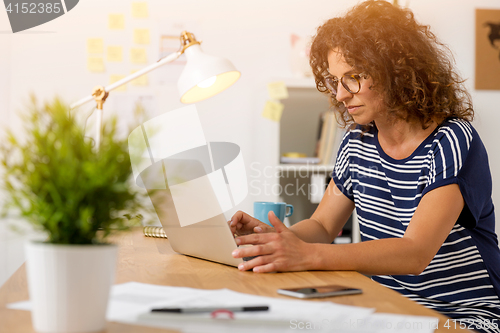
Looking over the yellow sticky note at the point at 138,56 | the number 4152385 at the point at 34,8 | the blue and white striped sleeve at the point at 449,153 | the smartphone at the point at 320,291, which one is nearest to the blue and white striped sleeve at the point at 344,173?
the blue and white striped sleeve at the point at 449,153

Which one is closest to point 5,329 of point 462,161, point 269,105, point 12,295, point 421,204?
point 12,295

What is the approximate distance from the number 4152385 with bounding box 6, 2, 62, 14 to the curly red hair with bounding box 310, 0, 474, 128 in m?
1.45

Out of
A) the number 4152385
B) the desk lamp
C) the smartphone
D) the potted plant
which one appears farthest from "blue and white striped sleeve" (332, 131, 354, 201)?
the number 4152385

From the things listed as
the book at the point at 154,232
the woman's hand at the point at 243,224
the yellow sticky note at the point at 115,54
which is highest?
the yellow sticky note at the point at 115,54

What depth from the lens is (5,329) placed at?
1.54 feet

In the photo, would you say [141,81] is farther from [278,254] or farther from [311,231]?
[278,254]

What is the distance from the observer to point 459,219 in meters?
1.05

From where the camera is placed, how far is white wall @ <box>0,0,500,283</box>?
6.75 feet

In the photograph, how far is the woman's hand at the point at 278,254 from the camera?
818 mm

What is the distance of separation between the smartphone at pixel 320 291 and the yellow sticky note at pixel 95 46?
1.80 meters

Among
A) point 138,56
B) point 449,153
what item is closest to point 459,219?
point 449,153

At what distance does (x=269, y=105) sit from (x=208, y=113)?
342 mm

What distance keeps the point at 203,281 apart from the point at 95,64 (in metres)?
1.66

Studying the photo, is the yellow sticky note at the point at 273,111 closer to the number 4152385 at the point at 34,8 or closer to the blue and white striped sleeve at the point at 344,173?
the blue and white striped sleeve at the point at 344,173
